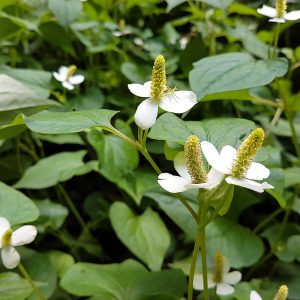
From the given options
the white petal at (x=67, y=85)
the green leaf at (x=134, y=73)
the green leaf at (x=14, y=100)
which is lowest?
the green leaf at (x=134, y=73)

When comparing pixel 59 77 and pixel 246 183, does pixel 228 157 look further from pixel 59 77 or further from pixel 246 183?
pixel 59 77

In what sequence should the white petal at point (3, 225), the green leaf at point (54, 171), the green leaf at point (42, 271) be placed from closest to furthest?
1. the white petal at point (3, 225)
2. the green leaf at point (42, 271)
3. the green leaf at point (54, 171)

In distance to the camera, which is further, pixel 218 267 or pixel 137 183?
pixel 137 183

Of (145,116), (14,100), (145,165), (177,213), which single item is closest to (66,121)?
(145,116)

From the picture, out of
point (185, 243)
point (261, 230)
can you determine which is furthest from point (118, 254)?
A: point (261, 230)

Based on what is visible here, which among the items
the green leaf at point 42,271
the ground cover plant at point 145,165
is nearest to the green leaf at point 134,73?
the ground cover plant at point 145,165

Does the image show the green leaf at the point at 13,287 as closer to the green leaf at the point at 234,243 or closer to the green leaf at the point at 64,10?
the green leaf at the point at 234,243
